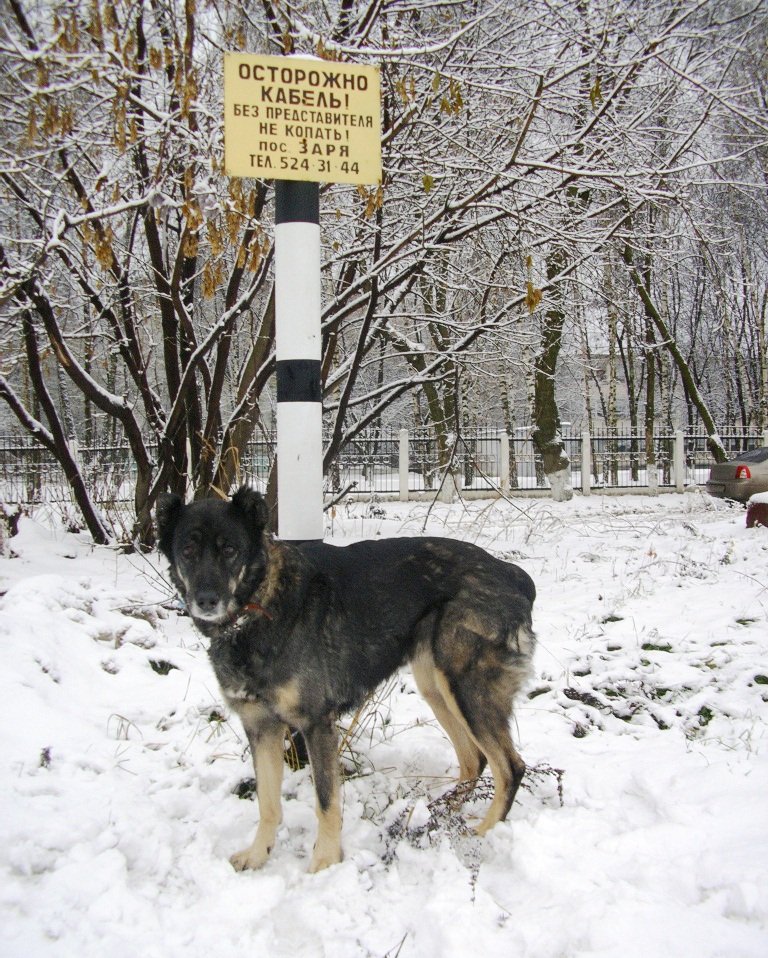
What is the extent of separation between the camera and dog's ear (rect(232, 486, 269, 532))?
283 cm

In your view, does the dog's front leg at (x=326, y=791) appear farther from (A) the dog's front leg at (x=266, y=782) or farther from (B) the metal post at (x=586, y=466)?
(B) the metal post at (x=586, y=466)

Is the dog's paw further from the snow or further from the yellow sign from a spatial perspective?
the yellow sign

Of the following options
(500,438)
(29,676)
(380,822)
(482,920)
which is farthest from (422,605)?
(500,438)

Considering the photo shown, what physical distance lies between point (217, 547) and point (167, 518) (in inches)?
10.5

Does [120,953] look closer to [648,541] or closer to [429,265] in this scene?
[429,265]

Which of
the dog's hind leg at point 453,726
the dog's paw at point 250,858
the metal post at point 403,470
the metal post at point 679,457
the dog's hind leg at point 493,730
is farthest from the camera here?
the metal post at point 679,457

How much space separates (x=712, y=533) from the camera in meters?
8.91

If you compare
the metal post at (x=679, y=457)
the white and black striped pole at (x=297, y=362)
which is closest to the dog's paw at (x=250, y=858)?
the white and black striped pole at (x=297, y=362)

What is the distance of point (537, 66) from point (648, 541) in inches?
216

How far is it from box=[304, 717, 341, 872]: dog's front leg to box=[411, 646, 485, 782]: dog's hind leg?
54 cm

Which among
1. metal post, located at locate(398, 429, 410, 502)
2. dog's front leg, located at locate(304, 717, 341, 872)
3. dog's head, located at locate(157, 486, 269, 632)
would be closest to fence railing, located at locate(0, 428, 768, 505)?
metal post, located at locate(398, 429, 410, 502)

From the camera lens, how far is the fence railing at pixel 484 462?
14.4 metres

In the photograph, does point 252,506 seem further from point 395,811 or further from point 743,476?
point 743,476

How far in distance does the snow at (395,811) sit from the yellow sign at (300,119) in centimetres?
276
